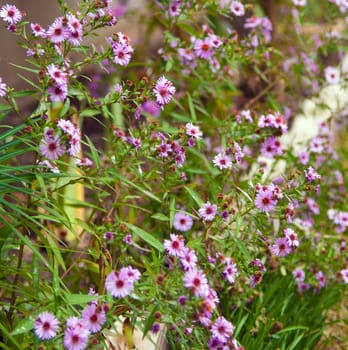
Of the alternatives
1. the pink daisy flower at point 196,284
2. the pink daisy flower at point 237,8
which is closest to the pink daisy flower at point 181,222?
the pink daisy flower at point 196,284

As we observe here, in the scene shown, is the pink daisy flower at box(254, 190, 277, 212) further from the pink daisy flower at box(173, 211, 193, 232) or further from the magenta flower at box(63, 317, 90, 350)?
the magenta flower at box(63, 317, 90, 350)

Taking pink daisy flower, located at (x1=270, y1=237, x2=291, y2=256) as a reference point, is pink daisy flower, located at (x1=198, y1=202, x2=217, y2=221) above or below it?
above

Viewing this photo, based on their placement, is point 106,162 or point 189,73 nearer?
point 106,162

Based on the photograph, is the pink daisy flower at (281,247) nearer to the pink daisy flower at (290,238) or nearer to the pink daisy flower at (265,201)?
the pink daisy flower at (290,238)

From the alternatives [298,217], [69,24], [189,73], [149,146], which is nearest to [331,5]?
[189,73]

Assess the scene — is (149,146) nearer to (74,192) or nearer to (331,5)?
(74,192)

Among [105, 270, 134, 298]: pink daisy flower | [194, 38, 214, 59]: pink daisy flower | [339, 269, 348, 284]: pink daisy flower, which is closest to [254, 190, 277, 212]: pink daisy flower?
[105, 270, 134, 298]: pink daisy flower
